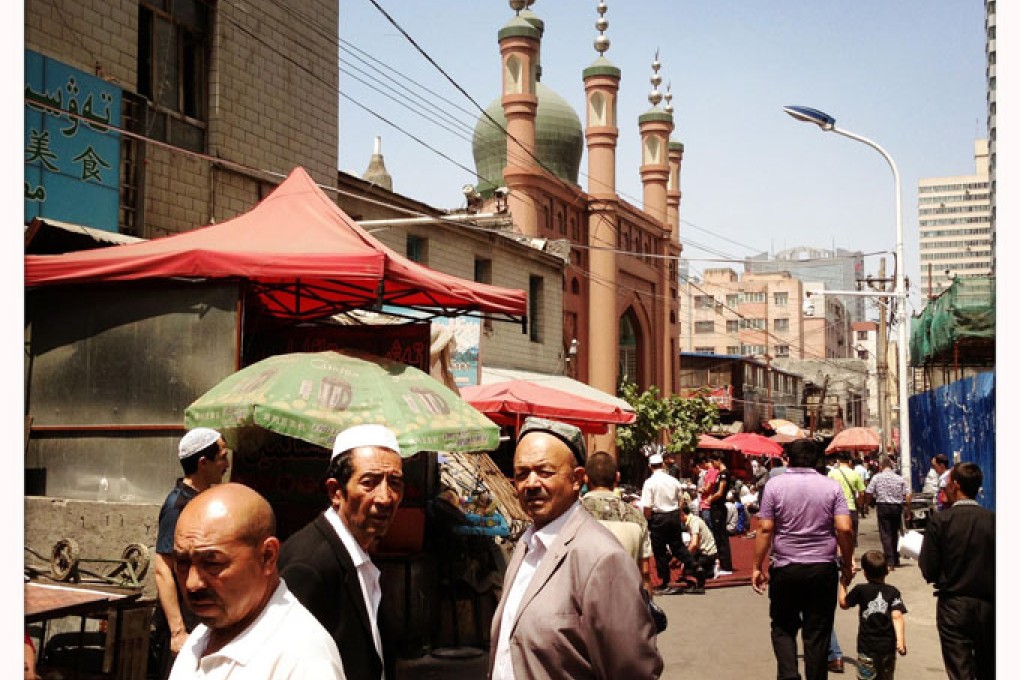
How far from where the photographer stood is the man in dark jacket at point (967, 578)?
6.73 m

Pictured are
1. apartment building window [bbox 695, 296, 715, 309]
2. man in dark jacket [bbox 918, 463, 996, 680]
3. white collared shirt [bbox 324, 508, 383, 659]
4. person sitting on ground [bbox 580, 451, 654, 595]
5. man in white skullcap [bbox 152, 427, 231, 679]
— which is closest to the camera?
white collared shirt [bbox 324, 508, 383, 659]

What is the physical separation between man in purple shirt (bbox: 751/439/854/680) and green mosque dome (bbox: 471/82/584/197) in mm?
32298

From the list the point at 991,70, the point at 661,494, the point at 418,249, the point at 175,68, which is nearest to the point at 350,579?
the point at 661,494

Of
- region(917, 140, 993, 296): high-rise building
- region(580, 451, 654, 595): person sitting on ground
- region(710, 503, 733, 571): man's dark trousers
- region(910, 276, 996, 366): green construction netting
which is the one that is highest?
region(917, 140, 993, 296): high-rise building

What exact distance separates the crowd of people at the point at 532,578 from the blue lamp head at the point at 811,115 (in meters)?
13.5

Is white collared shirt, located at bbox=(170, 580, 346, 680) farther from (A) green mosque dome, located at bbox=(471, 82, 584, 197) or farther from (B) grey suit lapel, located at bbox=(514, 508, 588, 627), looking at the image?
(A) green mosque dome, located at bbox=(471, 82, 584, 197)

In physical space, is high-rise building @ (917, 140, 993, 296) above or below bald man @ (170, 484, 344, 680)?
above

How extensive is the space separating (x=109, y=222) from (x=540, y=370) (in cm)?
1860

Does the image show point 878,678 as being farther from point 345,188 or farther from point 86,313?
point 345,188

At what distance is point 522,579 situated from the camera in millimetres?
3807

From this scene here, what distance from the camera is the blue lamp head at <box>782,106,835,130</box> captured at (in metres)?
19.7

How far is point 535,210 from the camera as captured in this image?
1419 inches

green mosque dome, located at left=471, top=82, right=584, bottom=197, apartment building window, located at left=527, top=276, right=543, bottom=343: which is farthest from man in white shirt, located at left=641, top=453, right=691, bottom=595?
green mosque dome, located at left=471, top=82, right=584, bottom=197

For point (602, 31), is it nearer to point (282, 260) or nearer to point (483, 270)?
point (483, 270)
